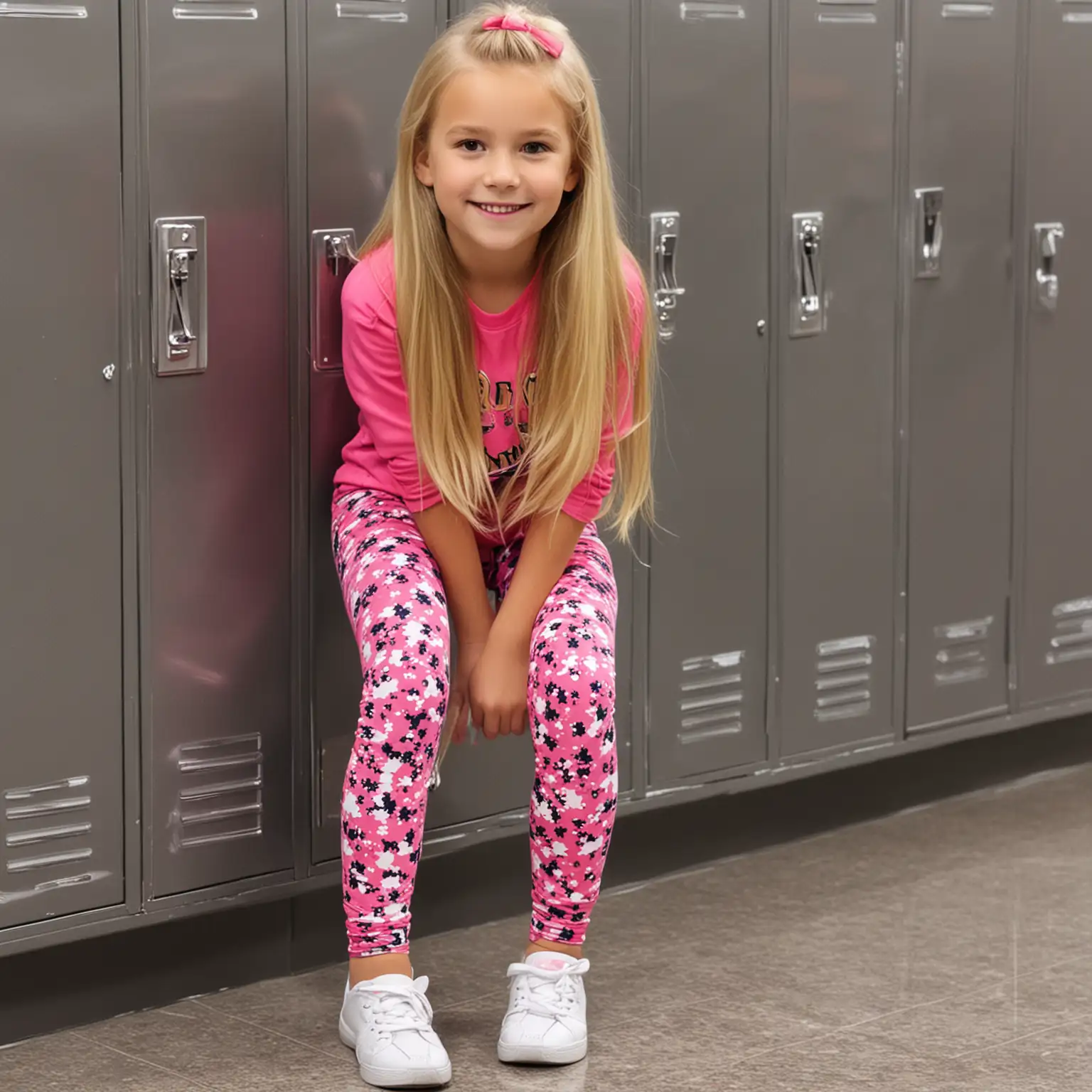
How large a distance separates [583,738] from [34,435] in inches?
30.3

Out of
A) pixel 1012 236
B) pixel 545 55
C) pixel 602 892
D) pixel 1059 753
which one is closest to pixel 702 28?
pixel 545 55

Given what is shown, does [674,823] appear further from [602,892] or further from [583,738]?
[583,738]

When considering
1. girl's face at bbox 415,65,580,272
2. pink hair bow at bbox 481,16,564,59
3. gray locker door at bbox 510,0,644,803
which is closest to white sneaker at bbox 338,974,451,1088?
gray locker door at bbox 510,0,644,803

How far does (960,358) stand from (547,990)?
1.51 meters

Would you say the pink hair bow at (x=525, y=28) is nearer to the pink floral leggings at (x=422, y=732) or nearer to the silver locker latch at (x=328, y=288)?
the silver locker latch at (x=328, y=288)

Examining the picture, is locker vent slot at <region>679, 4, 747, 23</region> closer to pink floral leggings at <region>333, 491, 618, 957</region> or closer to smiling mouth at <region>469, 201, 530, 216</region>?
smiling mouth at <region>469, 201, 530, 216</region>

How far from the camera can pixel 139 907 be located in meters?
2.54

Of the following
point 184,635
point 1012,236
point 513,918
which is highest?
point 1012,236

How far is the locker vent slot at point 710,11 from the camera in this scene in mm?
2918

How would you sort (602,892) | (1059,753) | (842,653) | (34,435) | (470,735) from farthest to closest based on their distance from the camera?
1. (1059,753)
2. (842,653)
3. (602,892)
4. (470,735)
5. (34,435)

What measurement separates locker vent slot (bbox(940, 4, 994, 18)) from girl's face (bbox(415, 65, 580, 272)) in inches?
43.8

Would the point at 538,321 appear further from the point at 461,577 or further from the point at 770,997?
the point at 770,997

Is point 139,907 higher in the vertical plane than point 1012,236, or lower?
lower

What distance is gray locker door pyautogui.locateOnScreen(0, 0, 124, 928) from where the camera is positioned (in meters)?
2.32
